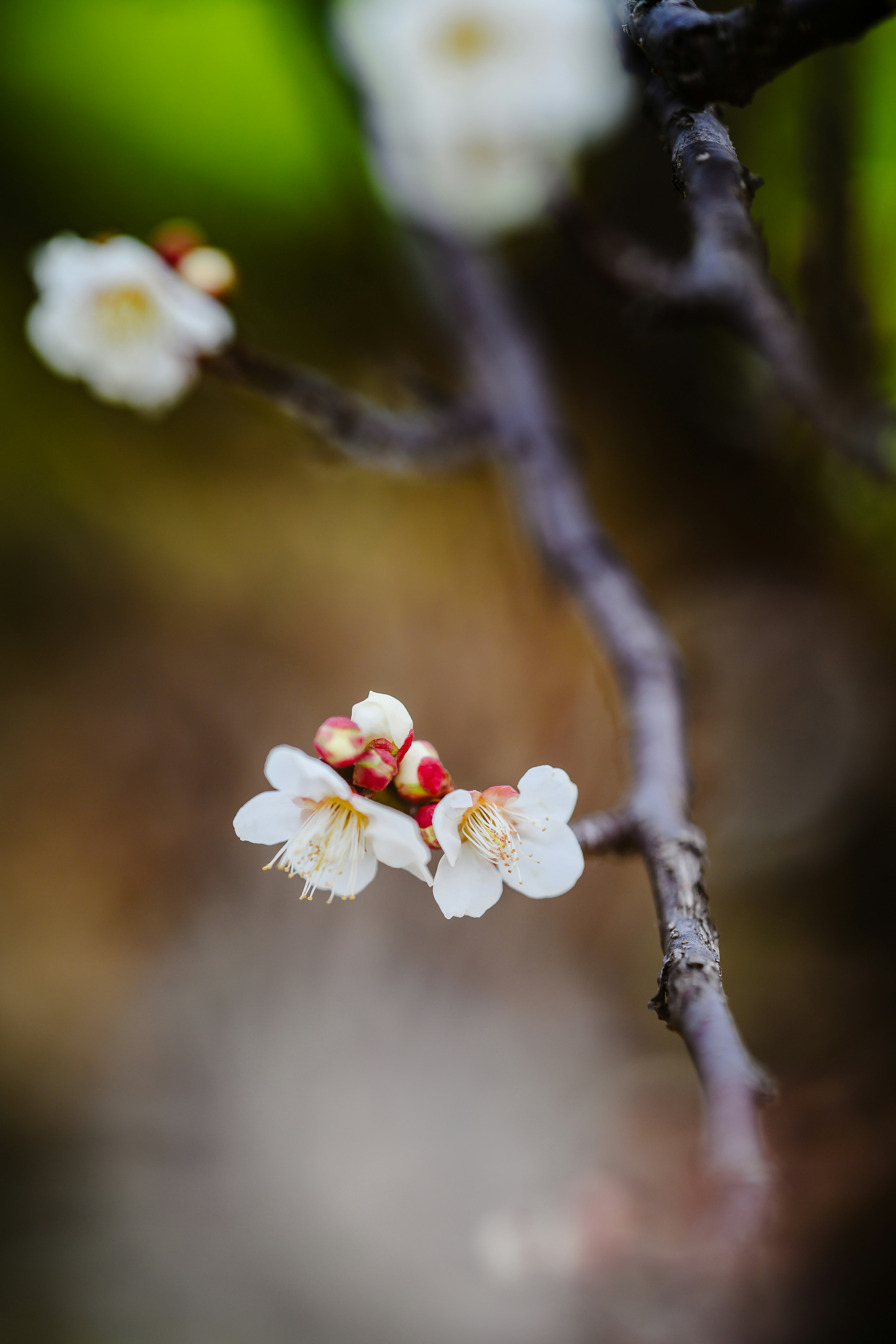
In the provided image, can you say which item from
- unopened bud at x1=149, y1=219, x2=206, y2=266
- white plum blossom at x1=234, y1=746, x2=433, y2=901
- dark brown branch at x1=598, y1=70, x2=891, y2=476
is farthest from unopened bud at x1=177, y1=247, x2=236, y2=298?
white plum blossom at x1=234, y1=746, x2=433, y2=901

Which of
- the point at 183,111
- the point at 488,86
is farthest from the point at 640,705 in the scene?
the point at 183,111

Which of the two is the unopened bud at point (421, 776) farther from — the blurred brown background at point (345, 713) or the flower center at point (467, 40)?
the flower center at point (467, 40)

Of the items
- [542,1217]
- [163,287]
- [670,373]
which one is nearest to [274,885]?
[542,1217]

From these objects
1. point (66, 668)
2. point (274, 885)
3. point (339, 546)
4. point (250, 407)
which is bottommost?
point (274, 885)

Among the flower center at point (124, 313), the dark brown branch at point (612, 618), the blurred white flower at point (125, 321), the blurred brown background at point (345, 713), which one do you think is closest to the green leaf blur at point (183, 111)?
the blurred brown background at point (345, 713)

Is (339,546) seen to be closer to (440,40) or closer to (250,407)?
(250,407)

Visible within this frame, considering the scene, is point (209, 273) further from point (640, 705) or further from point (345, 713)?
point (345, 713)
